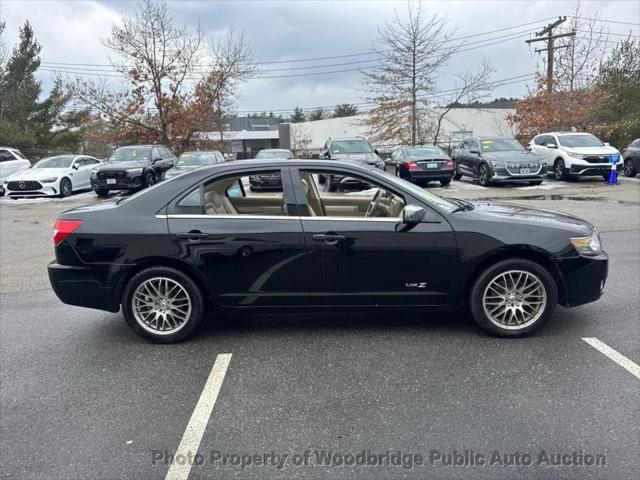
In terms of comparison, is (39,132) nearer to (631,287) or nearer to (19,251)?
(19,251)

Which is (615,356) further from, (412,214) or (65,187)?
(65,187)

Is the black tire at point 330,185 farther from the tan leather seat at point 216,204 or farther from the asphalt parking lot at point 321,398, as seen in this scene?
the asphalt parking lot at point 321,398

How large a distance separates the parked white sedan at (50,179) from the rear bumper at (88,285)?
14625mm

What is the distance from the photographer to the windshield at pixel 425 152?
17.8 m

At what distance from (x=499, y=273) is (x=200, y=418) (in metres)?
2.60

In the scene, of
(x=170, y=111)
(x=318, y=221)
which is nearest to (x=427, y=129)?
(x=170, y=111)

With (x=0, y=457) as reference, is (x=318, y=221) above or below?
above

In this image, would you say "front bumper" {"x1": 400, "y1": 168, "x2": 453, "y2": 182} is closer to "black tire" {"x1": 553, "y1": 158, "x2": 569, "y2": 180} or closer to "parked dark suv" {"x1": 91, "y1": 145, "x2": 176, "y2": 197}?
"black tire" {"x1": 553, "y1": 158, "x2": 569, "y2": 180}

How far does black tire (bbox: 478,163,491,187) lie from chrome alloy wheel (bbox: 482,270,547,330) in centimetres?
1363

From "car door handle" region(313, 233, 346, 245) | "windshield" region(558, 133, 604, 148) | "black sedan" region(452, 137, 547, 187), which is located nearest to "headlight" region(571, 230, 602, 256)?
"car door handle" region(313, 233, 346, 245)

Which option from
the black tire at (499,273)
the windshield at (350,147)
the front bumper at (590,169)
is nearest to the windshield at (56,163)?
the windshield at (350,147)

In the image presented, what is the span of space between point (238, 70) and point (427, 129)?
12741mm

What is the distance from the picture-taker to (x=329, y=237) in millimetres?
4113

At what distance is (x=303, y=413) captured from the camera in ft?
10.4
